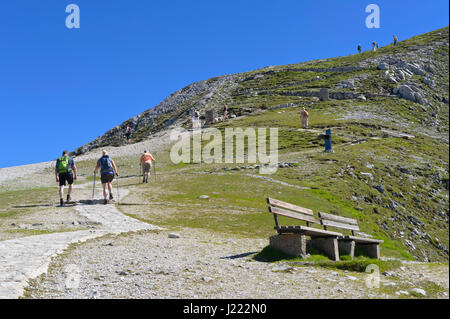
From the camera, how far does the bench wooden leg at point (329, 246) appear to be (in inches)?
574

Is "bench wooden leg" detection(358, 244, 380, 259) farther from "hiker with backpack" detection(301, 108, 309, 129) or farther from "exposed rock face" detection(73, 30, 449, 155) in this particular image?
"exposed rock face" detection(73, 30, 449, 155)

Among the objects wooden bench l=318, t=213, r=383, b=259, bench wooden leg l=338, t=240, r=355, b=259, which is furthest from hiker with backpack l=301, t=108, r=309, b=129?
bench wooden leg l=338, t=240, r=355, b=259

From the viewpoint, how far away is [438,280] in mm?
11969

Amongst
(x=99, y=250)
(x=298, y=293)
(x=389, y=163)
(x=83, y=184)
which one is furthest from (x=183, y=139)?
(x=298, y=293)

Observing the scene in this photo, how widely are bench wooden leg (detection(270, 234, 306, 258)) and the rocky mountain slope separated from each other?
708cm

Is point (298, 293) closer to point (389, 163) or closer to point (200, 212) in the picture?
point (200, 212)

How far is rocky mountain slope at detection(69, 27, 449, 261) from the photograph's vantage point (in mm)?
27547

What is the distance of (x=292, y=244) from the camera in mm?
13797

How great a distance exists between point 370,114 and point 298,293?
6497 cm

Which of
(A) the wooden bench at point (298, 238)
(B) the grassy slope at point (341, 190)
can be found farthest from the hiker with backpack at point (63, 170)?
(A) the wooden bench at point (298, 238)

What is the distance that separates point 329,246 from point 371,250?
3.06 m

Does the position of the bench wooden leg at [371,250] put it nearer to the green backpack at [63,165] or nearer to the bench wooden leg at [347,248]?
the bench wooden leg at [347,248]

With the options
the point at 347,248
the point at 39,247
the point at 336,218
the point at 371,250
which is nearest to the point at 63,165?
the point at 39,247

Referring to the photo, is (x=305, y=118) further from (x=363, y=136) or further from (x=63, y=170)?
(x=63, y=170)
